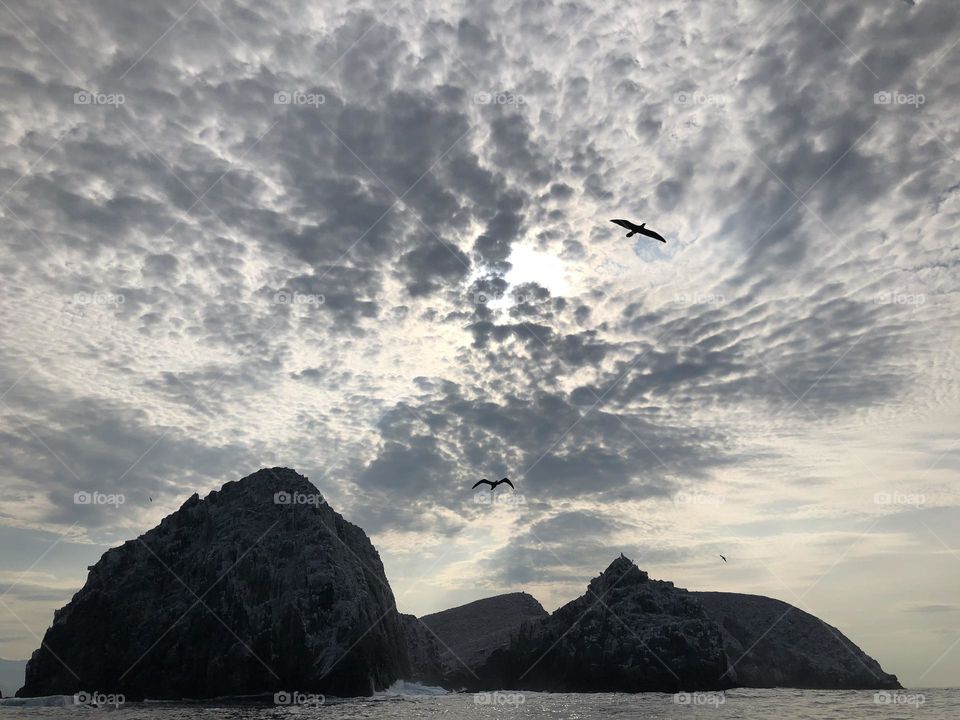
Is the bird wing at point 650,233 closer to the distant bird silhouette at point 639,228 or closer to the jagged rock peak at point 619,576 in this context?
the distant bird silhouette at point 639,228

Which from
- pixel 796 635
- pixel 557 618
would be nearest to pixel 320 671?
pixel 557 618

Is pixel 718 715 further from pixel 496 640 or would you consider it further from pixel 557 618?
pixel 496 640

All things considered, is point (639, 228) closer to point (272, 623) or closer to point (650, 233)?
point (650, 233)

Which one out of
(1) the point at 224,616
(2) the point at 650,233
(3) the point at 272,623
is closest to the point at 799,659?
(3) the point at 272,623

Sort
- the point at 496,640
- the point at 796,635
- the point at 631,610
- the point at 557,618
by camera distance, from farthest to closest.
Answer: the point at 796,635 < the point at 496,640 < the point at 557,618 < the point at 631,610

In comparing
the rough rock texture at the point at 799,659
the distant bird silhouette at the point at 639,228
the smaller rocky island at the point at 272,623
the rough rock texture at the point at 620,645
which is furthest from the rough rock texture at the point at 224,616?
the rough rock texture at the point at 799,659

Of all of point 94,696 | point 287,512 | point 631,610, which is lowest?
point 94,696

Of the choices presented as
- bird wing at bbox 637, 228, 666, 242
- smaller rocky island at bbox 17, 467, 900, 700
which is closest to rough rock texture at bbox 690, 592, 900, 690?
smaller rocky island at bbox 17, 467, 900, 700
